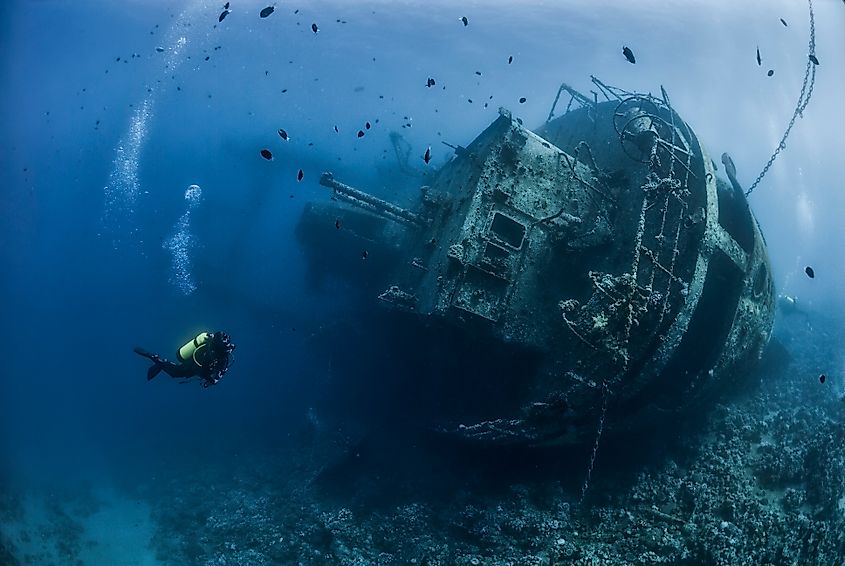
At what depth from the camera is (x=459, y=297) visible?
22.9 feet

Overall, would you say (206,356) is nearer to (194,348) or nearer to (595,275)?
(194,348)

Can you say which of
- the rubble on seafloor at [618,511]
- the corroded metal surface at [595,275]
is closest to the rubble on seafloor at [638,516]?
the rubble on seafloor at [618,511]

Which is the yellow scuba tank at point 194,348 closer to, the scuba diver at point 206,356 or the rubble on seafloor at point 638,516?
the scuba diver at point 206,356

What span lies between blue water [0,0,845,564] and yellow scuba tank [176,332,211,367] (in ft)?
25.2

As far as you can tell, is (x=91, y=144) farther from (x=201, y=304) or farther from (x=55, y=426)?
(x=201, y=304)

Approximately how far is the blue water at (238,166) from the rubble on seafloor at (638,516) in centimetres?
462

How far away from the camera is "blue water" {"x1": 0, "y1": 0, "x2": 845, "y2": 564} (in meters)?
20.5

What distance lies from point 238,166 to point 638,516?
2041 inches

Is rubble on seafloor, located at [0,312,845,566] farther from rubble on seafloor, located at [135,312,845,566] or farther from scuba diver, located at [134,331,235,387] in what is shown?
scuba diver, located at [134,331,235,387]

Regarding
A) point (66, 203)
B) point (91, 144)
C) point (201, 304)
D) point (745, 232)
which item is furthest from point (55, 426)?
point (91, 144)

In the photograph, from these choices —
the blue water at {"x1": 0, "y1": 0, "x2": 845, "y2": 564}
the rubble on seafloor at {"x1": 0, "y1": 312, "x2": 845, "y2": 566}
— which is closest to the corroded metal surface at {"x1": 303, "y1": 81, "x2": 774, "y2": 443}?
the rubble on seafloor at {"x1": 0, "y1": 312, "x2": 845, "y2": 566}

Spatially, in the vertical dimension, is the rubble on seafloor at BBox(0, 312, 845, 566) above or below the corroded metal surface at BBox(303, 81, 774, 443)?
below

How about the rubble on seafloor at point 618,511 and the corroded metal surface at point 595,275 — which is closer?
the corroded metal surface at point 595,275

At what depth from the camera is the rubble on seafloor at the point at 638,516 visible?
6.80m
